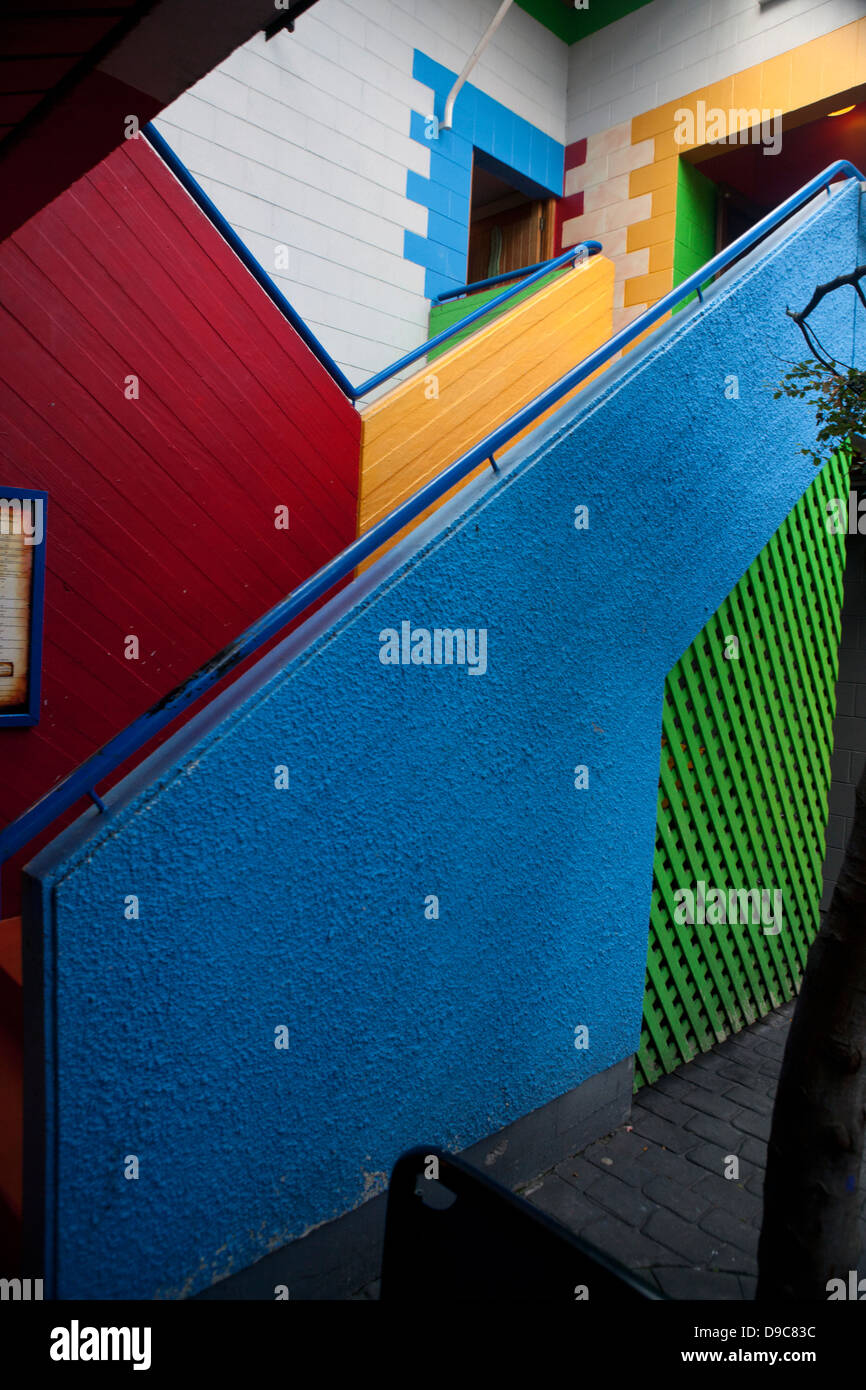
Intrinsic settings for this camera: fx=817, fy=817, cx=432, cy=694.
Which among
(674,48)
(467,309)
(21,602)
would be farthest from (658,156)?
(21,602)

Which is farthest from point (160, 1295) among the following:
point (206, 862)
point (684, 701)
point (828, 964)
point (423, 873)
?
point (684, 701)

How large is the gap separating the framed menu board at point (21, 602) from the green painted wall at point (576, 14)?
6.98 meters

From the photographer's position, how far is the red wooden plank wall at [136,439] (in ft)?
10.2

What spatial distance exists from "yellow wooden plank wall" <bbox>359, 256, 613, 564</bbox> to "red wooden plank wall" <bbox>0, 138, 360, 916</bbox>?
1.71 ft

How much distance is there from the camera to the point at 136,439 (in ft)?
11.1

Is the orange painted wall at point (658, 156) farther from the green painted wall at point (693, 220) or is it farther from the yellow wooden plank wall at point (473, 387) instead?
the yellow wooden plank wall at point (473, 387)

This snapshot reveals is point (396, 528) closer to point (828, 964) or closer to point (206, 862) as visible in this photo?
point (206, 862)

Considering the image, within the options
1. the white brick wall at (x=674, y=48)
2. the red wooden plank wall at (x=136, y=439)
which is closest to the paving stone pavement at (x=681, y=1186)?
the red wooden plank wall at (x=136, y=439)

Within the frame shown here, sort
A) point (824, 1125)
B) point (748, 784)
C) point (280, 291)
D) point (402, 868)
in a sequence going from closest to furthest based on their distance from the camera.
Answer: point (824, 1125)
point (402, 868)
point (748, 784)
point (280, 291)

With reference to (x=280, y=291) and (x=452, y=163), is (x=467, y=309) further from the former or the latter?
(x=280, y=291)

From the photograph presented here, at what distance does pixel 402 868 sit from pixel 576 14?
28.5 ft

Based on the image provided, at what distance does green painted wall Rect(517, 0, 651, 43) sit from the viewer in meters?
7.14

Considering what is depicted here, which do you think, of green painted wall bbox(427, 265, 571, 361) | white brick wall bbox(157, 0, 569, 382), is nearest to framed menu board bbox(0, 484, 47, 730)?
green painted wall bbox(427, 265, 571, 361)

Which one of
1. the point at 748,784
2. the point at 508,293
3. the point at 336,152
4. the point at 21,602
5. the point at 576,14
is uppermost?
the point at 576,14
